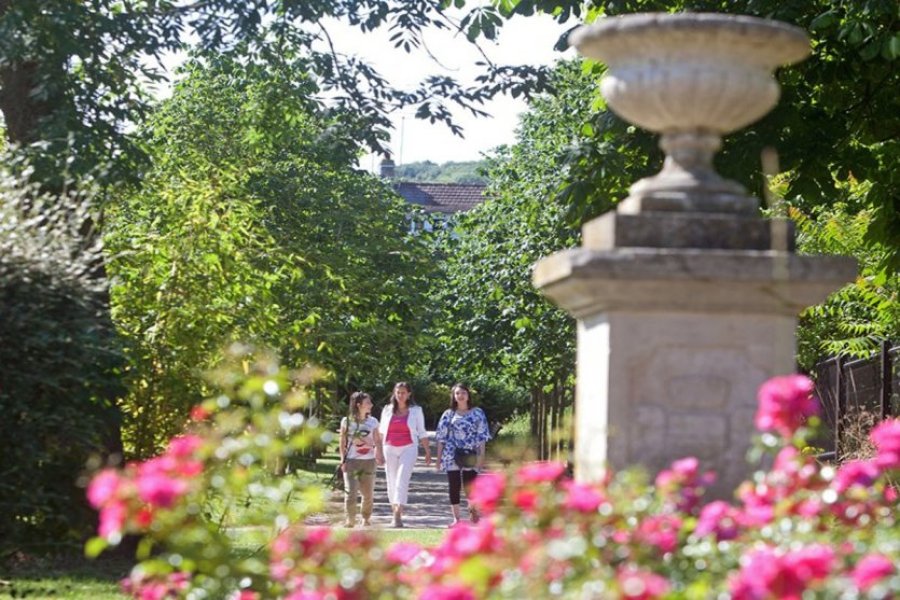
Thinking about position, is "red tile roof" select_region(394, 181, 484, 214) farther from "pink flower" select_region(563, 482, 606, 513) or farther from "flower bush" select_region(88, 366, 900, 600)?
"pink flower" select_region(563, 482, 606, 513)

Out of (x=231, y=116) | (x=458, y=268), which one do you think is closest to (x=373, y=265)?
(x=231, y=116)

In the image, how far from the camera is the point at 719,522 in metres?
5.97

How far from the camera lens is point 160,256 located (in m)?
14.6

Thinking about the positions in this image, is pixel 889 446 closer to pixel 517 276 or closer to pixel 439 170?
pixel 517 276

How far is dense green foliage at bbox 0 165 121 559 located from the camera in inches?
396

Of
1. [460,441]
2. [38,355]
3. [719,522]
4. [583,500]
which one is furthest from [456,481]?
[583,500]

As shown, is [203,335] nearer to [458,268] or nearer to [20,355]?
[20,355]

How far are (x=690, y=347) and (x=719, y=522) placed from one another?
135cm

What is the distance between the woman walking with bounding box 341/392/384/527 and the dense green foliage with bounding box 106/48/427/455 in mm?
1144

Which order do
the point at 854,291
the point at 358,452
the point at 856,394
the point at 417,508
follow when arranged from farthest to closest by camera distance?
1. the point at 417,508
2. the point at 856,394
3. the point at 854,291
4. the point at 358,452

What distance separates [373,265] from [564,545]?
27208mm

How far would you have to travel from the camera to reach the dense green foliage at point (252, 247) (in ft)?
46.4

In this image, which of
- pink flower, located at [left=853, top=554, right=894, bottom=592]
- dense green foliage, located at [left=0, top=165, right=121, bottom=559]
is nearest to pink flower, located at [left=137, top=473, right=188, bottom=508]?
→ pink flower, located at [left=853, top=554, right=894, bottom=592]

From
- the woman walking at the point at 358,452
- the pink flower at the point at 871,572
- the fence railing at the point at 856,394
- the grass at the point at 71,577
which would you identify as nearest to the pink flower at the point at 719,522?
the pink flower at the point at 871,572
